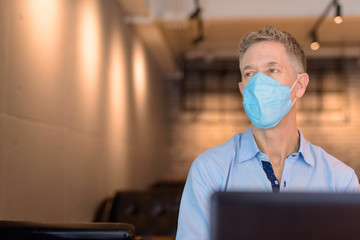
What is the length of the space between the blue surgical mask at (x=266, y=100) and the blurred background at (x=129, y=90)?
1.21 m

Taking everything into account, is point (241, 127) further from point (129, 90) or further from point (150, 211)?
point (150, 211)

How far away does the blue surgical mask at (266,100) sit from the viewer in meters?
1.47

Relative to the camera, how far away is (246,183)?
1387 millimetres

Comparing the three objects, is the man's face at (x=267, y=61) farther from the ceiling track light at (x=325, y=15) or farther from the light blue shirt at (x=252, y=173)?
the ceiling track light at (x=325, y=15)

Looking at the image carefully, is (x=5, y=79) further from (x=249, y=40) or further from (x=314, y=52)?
(x=314, y=52)

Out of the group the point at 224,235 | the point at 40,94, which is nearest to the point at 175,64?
the point at 40,94

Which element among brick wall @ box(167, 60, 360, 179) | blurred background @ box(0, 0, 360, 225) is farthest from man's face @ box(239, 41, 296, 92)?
brick wall @ box(167, 60, 360, 179)

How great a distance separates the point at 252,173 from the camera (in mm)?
1409

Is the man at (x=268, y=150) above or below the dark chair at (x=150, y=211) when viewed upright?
above

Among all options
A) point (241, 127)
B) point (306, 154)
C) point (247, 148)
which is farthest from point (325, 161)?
point (241, 127)

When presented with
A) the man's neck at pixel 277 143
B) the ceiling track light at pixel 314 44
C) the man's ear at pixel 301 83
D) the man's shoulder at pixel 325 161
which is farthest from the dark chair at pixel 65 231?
the ceiling track light at pixel 314 44

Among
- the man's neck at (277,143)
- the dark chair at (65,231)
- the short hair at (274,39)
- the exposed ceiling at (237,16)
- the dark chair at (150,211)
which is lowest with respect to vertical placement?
the dark chair at (150,211)

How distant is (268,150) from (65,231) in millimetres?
768

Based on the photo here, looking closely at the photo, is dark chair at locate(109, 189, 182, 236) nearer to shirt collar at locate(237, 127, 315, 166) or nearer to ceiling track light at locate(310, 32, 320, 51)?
shirt collar at locate(237, 127, 315, 166)
